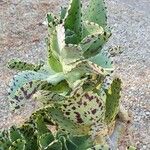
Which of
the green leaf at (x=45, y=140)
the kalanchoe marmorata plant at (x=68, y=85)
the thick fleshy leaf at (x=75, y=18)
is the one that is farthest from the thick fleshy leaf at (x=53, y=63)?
the green leaf at (x=45, y=140)

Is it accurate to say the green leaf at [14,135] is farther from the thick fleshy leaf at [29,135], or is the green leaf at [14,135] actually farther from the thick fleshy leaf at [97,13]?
the thick fleshy leaf at [97,13]

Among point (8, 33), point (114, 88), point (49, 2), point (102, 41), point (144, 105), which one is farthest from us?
point (49, 2)

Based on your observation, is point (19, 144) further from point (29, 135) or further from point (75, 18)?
point (75, 18)

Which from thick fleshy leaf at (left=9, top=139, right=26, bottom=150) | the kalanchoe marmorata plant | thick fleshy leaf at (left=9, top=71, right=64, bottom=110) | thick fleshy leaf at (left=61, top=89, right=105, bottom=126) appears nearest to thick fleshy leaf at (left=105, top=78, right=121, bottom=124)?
the kalanchoe marmorata plant

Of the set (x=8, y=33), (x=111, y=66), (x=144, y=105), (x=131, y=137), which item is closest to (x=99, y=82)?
(x=111, y=66)

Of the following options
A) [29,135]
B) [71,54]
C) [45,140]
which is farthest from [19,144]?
[71,54]

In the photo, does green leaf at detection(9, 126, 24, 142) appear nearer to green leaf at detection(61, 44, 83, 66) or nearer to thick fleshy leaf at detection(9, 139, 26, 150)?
thick fleshy leaf at detection(9, 139, 26, 150)

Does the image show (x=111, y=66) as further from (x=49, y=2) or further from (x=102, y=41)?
(x=49, y=2)
